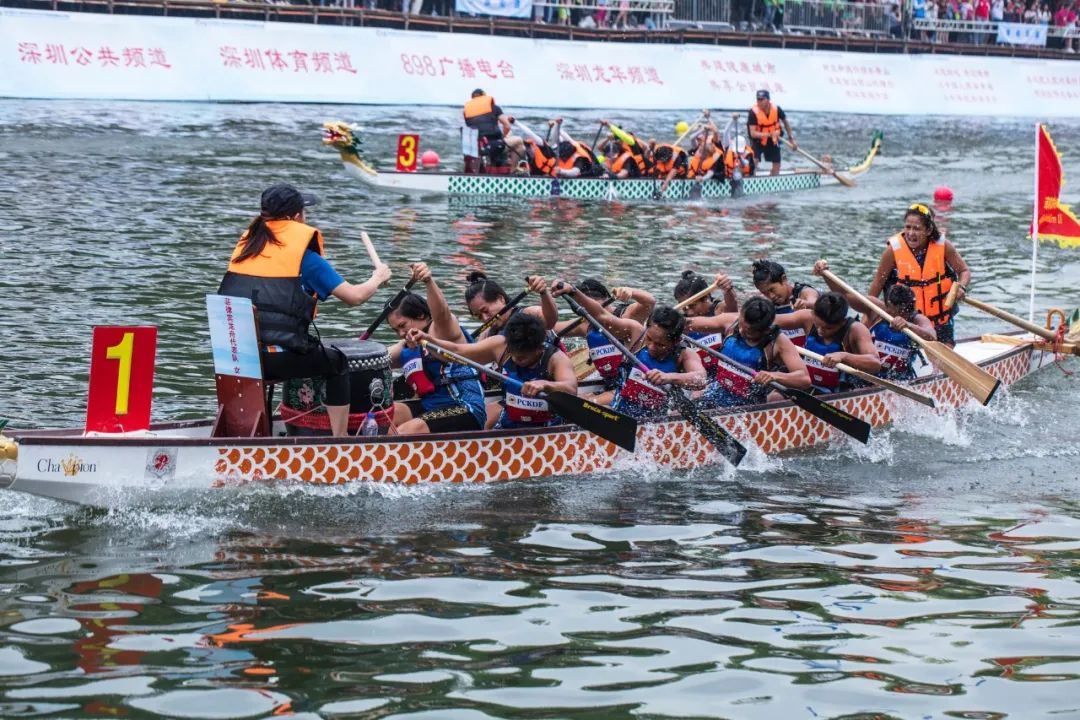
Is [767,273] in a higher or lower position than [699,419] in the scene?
higher

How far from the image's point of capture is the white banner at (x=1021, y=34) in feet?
154

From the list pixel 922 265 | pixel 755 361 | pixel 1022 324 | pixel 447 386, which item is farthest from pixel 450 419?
pixel 1022 324

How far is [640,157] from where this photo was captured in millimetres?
28453

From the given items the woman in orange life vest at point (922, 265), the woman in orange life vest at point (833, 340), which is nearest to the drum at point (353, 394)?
the woman in orange life vest at point (833, 340)

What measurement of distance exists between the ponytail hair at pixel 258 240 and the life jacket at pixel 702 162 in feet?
62.6

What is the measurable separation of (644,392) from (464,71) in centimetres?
2591

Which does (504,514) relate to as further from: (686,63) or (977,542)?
(686,63)

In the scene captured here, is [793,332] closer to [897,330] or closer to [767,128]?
[897,330]

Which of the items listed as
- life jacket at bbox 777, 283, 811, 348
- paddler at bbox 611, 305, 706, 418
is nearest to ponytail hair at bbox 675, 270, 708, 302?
life jacket at bbox 777, 283, 811, 348

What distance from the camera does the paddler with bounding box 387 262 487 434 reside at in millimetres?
12055

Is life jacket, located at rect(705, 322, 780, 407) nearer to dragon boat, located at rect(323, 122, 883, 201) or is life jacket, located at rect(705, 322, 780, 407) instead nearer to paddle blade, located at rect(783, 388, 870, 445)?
paddle blade, located at rect(783, 388, 870, 445)

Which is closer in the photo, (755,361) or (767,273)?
(755,361)

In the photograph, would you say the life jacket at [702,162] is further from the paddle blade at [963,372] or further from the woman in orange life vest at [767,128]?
the paddle blade at [963,372]

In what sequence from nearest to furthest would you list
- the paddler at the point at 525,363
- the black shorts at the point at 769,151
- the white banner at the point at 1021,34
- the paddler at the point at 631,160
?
the paddler at the point at 525,363 < the paddler at the point at 631,160 < the black shorts at the point at 769,151 < the white banner at the point at 1021,34
